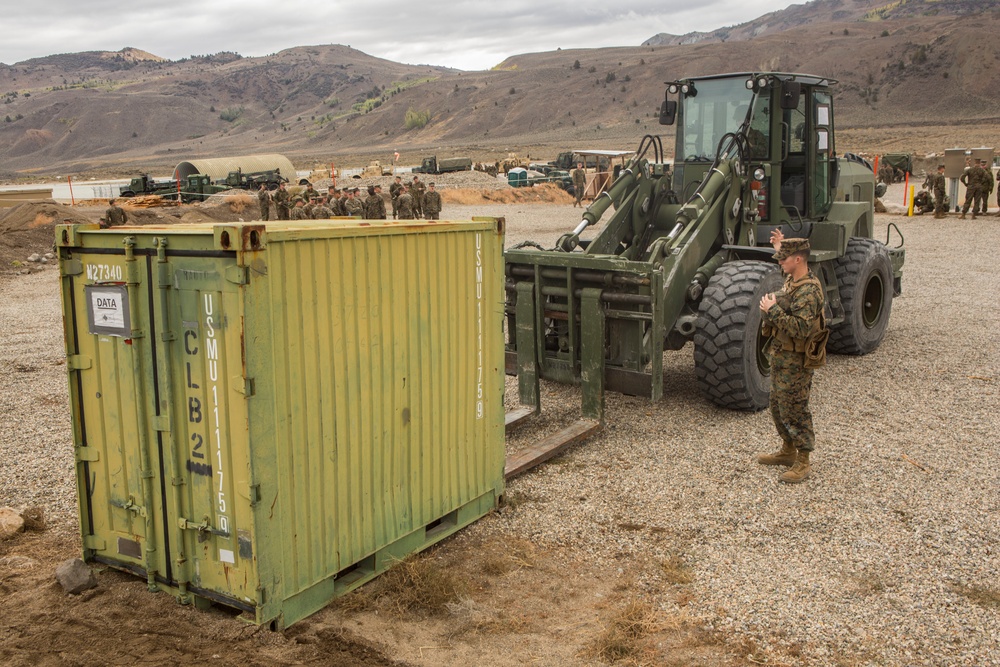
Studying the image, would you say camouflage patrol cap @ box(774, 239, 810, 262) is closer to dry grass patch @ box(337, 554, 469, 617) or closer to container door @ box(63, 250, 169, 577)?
dry grass patch @ box(337, 554, 469, 617)

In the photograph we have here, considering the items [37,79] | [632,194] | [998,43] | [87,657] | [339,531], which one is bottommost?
[87,657]

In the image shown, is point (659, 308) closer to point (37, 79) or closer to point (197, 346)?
point (197, 346)

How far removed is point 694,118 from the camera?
8797 mm

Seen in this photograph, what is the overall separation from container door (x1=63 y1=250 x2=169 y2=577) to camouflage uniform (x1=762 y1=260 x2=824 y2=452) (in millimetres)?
4052

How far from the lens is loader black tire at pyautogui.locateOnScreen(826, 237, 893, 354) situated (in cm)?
910

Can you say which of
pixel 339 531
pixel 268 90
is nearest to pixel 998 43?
pixel 339 531

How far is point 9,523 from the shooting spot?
17.9ft

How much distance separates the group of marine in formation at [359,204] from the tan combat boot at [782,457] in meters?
15.3

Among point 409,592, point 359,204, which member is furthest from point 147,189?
point 409,592

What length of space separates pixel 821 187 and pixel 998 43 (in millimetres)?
88977

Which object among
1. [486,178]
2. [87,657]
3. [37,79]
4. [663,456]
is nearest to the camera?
[87,657]

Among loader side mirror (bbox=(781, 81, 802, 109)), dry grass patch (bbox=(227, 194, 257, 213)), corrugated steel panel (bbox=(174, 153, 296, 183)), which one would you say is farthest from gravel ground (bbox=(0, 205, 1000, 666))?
corrugated steel panel (bbox=(174, 153, 296, 183))

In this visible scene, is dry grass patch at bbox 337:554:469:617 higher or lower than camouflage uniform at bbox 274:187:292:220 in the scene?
lower

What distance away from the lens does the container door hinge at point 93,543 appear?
4.65 metres
